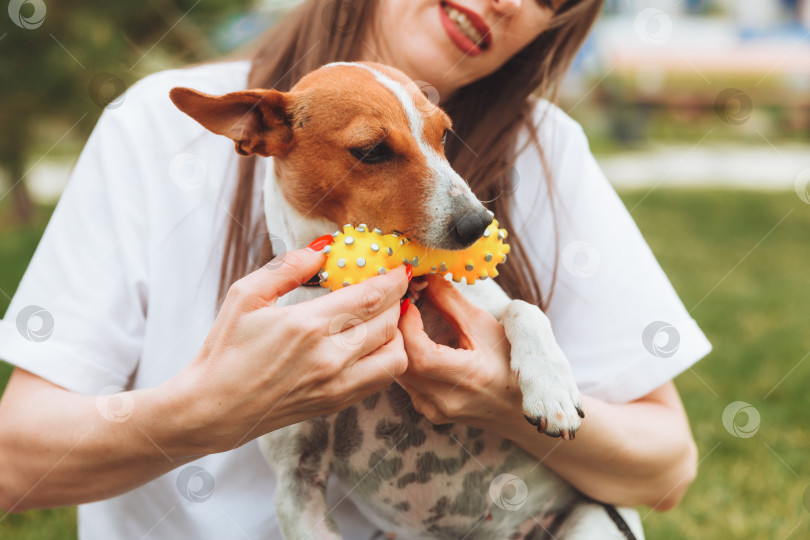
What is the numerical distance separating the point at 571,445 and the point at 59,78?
5.33 meters

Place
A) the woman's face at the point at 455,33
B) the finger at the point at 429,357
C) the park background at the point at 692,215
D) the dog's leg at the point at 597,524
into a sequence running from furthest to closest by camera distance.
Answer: the park background at the point at 692,215 → the woman's face at the point at 455,33 → the dog's leg at the point at 597,524 → the finger at the point at 429,357

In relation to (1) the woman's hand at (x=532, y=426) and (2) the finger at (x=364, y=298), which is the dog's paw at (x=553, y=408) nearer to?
(1) the woman's hand at (x=532, y=426)


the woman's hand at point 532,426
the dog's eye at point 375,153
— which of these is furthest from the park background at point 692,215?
the dog's eye at point 375,153

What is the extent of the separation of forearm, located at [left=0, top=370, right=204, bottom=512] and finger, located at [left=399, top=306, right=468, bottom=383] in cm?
53

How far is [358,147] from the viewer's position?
5.78 ft

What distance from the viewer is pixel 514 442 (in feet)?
6.57

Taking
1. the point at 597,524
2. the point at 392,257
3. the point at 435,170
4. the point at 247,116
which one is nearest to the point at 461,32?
the point at 435,170

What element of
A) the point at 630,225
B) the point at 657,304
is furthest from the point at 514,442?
the point at 630,225

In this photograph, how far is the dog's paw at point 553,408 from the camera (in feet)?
5.44

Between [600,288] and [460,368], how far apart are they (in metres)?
0.70

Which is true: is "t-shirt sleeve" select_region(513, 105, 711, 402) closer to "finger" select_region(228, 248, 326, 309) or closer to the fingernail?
the fingernail

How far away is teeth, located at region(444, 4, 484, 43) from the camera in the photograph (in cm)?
213

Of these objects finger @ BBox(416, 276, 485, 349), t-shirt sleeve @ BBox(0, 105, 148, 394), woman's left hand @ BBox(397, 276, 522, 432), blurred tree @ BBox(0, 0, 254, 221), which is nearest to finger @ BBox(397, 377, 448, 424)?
woman's left hand @ BBox(397, 276, 522, 432)

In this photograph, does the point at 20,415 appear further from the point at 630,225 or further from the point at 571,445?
the point at 630,225
